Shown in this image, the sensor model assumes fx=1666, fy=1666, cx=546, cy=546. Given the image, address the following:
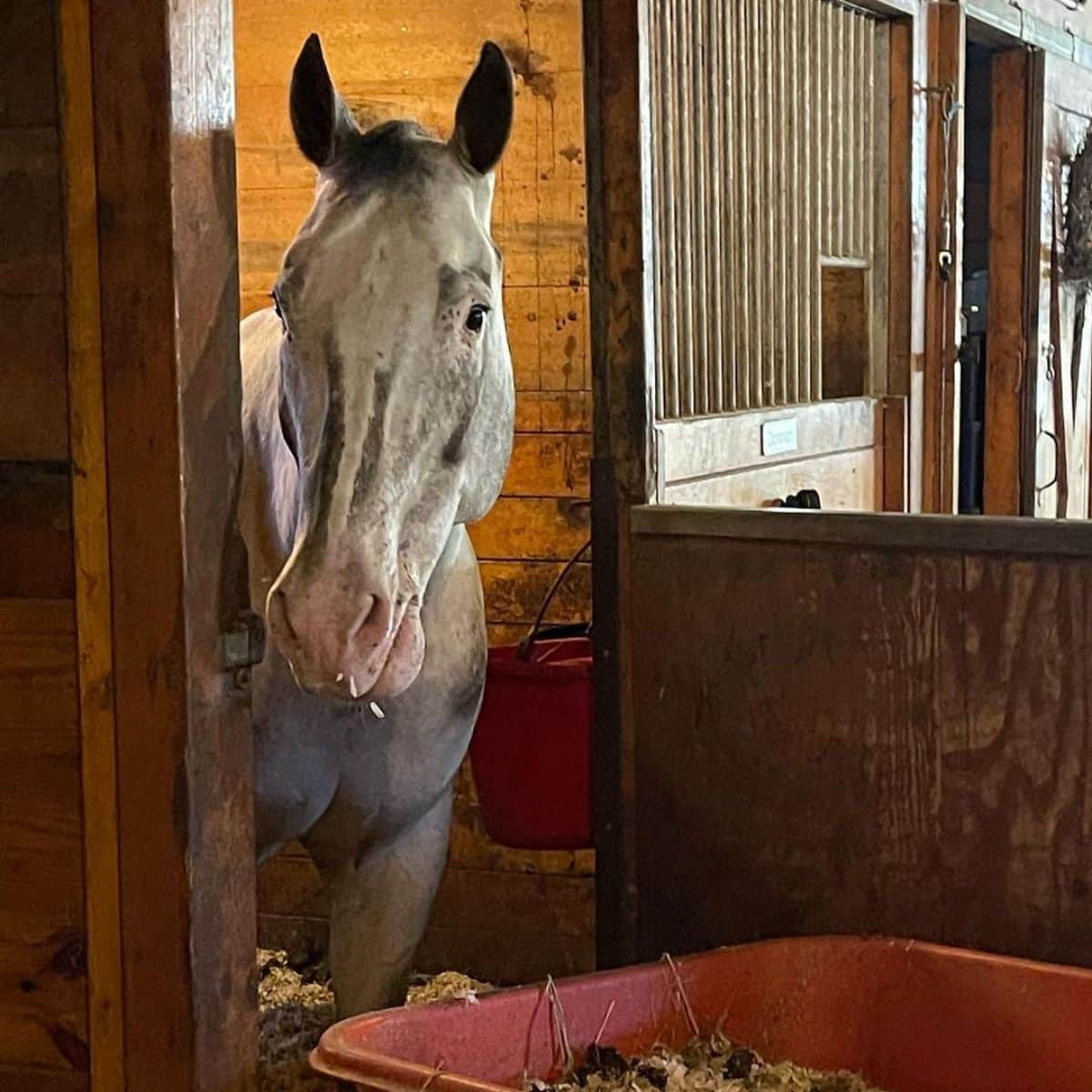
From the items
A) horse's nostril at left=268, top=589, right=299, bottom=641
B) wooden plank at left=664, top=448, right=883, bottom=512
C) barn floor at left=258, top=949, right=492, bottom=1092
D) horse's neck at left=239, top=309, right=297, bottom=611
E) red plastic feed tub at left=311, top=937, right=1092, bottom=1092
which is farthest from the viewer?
wooden plank at left=664, top=448, right=883, bottom=512

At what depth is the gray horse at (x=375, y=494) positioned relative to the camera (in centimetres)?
163

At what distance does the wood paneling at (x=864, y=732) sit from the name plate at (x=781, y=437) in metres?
0.81

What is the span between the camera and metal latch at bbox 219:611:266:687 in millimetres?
1557

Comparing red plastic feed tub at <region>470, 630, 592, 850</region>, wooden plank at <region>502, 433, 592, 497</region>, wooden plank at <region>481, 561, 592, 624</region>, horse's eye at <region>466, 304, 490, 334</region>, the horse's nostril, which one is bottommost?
red plastic feed tub at <region>470, 630, 592, 850</region>

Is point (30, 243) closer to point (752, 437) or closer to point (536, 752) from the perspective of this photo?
point (536, 752)

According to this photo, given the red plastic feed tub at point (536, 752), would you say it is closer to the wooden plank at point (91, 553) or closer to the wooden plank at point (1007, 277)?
the wooden plank at point (91, 553)

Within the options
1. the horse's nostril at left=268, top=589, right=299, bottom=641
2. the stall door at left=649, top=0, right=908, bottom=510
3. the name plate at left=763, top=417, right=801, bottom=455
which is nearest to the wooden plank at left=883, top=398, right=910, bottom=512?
the stall door at left=649, top=0, right=908, bottom=510

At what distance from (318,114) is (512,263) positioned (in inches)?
40.7

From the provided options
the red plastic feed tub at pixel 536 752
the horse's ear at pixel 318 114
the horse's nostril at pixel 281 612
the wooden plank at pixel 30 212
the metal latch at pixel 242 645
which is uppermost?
the horse's ear at pixel 318 114

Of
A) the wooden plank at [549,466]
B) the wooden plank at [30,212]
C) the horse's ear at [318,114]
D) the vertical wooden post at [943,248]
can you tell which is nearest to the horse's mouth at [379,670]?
the wooden plank at [30,212]

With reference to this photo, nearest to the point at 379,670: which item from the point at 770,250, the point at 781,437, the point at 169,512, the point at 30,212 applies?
the point at 169,512

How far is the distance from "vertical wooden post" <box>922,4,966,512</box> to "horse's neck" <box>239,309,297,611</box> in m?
2.01

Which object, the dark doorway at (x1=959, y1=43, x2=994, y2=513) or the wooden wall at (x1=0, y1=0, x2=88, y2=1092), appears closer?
the wooden wall at (x1=0, y1=0, x2=88, y2=1092)

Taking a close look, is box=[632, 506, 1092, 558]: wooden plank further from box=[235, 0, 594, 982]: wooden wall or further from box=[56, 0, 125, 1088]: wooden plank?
box=[56, 0, 125, 1088]: wooden plank
